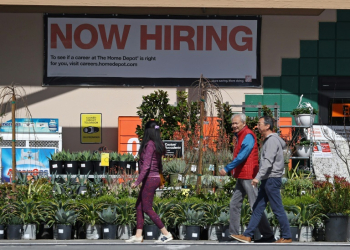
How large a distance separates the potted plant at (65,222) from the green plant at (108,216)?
15.2 inches

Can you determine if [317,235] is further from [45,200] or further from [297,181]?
[45,200]

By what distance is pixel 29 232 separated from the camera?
9.08 metres

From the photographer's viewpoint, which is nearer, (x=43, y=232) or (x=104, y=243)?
(x=104, y=243)

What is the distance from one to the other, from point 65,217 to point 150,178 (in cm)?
143

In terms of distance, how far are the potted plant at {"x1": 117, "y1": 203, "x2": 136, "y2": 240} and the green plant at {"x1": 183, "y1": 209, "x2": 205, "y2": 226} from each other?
2.58 ft

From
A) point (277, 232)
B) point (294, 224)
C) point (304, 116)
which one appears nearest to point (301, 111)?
point (304, 116)

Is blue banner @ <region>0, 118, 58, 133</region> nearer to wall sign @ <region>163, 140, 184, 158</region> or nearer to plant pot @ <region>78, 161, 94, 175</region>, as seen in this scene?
plant pot @ <region>78, 161, 94, 175</region>

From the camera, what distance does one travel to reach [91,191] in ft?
33.7

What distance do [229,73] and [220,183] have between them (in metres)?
5.18

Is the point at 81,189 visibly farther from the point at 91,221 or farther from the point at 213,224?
the point at 213,224

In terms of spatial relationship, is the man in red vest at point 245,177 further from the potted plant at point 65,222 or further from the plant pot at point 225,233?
the potted plant at point 65,222

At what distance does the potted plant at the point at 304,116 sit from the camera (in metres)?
14.6

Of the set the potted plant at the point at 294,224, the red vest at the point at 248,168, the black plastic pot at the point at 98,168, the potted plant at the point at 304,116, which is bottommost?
the potted plant at the point at 294,224

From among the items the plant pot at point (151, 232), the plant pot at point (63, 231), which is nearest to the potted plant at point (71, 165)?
the plant pot at point (63, 231)
